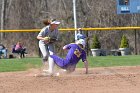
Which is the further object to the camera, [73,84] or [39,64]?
[39,64]

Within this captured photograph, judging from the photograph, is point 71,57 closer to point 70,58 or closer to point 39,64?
point 70,58

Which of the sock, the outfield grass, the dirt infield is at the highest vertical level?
the sock

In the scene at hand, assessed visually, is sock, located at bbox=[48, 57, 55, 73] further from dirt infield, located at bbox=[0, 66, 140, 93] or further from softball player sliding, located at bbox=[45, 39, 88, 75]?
dirt infield, located at bbox=[0, 66, 140, 93]

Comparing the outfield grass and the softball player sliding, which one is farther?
the outfield grass

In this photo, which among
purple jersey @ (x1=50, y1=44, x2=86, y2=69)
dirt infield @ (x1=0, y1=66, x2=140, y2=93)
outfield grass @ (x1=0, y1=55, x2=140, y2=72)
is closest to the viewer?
dirt infield @ (x1=0, y1=66, x2=140, y2=93)

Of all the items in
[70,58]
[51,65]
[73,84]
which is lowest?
[73,84]

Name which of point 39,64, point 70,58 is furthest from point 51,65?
point 39,64

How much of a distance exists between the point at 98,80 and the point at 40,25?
30.0 metres

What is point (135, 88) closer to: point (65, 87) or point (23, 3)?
point (65, 87)

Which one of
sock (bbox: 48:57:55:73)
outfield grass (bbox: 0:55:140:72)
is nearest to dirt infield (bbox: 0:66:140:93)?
sock (bbox: 48:57:55:73)

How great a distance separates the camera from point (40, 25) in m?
40.0

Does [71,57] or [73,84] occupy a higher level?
[71,57]

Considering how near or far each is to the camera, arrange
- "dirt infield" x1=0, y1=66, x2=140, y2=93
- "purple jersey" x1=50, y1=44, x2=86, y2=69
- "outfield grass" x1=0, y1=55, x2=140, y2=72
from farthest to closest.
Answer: "outfield grass" x1=0, y1=55, x2=140, y2=72
"purple jersey" x1=50, y1=44, x2=86, y2=69
"dirt infield" x1=0, y1=66, x2=140, y2=93

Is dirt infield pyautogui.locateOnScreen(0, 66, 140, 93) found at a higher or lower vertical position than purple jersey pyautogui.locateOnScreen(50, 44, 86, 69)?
lower
